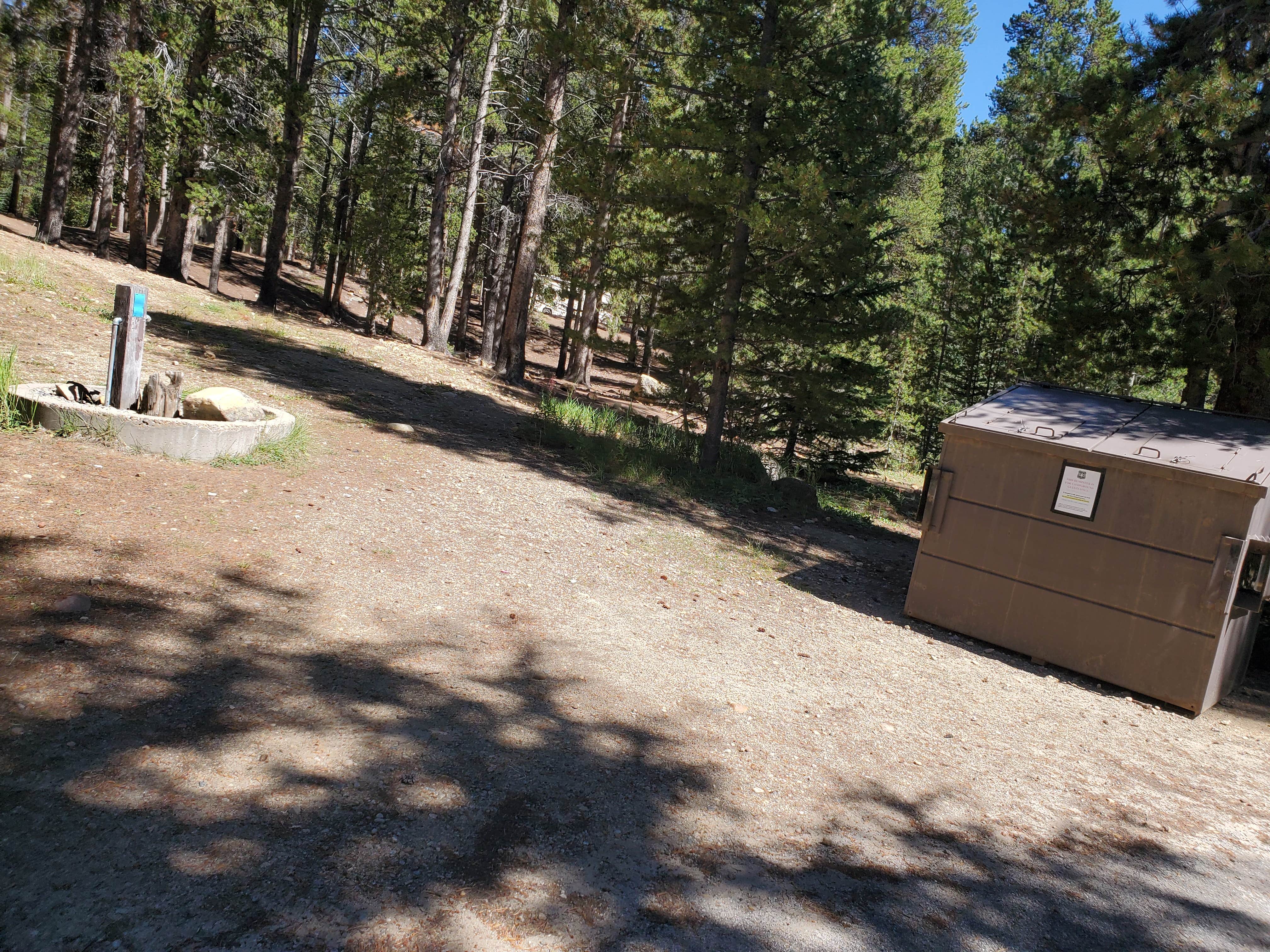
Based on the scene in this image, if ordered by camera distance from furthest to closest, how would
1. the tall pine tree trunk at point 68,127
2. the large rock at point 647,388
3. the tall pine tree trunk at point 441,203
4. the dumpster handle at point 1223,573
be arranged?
the large rock at point 647,388
the tall pine tree trunk at point 441,203
the tall pine tree trunk at point 68,127
the dumpster handle at point 1223,573

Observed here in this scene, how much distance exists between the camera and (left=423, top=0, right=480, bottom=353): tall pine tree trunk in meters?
17.7

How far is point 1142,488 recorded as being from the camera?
601 cm

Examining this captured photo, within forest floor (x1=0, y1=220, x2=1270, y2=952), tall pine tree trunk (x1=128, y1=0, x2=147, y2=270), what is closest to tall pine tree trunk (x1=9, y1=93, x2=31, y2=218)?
tall pine tree trunk (x1=128, y1=0, x2=147, y2=270)

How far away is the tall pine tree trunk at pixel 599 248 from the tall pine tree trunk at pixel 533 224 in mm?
1108

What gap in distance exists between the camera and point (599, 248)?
41.4ft

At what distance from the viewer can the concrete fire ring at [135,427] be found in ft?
21.4

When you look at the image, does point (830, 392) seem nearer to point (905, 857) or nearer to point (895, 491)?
point (895, 491)

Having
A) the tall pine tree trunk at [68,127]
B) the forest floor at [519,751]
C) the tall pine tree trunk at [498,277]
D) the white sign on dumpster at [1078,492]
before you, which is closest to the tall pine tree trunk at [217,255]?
the tall pine tree trunk at [68,127]

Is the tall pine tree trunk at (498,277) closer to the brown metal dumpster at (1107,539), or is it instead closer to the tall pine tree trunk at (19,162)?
the brown metal dumpster at (1107,539)

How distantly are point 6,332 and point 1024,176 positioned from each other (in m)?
17.5

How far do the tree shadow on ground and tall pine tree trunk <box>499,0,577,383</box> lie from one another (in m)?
12.3

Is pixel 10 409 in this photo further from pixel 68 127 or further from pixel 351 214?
pixel 351 214

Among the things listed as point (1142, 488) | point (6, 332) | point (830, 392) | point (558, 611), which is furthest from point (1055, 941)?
point (6, 332)

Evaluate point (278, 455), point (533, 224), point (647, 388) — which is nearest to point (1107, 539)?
point (278, 455)
